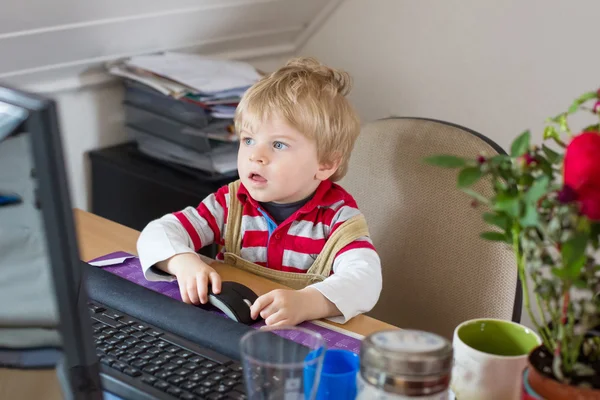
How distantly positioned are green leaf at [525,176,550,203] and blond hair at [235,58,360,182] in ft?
2.41

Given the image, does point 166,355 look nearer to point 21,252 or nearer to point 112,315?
point 112,315

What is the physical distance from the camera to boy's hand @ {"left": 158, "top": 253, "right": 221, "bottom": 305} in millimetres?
1206

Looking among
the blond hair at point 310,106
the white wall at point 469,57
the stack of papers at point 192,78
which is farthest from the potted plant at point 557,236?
the white wall at point 469,57

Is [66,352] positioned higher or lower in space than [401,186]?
higher

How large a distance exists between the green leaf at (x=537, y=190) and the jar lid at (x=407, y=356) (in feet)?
0.52

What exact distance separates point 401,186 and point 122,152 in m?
1.04

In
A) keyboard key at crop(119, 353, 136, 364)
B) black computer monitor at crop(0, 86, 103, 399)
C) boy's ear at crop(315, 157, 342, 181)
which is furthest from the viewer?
boy's ear at crop(315, 157, 342, 181)

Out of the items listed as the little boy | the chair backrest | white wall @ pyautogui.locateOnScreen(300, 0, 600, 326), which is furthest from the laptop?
white wall @ pyautogui.locateOnScreen(300, 0, 600, 326)

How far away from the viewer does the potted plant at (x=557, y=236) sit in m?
0.68

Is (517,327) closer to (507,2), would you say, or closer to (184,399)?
(184,399)

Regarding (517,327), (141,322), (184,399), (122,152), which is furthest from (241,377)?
(122,152)

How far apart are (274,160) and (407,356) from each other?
2.29ft

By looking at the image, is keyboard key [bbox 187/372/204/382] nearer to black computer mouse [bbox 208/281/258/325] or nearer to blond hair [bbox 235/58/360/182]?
black computer mouse [bbox 208/281/258/325]

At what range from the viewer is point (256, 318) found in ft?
3.79
